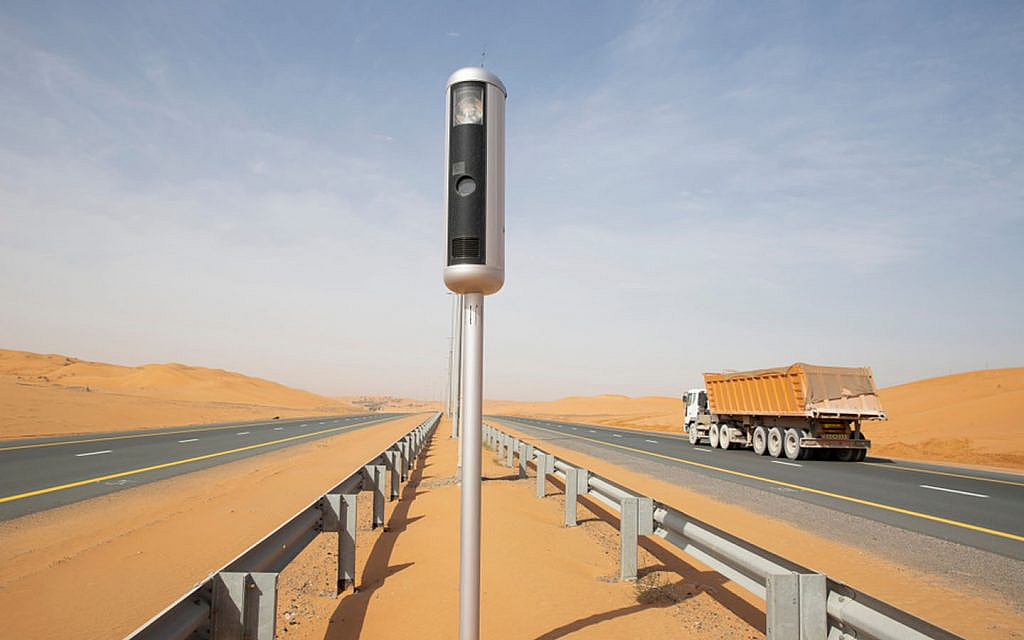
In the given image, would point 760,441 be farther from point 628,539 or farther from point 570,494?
point 628,539

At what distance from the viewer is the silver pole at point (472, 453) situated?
4.23m

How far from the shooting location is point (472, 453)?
4.34m

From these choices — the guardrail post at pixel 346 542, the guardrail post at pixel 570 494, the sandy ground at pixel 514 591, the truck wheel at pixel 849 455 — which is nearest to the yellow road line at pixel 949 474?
the truck wheel at pixel 849 455

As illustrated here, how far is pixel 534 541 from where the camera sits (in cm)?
851

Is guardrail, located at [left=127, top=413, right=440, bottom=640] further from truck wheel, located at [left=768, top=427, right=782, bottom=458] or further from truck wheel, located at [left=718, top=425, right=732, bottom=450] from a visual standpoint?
truck wheel, located at [left=718, top=425, right=732, bottom=450]

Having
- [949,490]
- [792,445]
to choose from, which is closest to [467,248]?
[949,490]

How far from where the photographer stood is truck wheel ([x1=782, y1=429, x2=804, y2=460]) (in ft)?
78.7

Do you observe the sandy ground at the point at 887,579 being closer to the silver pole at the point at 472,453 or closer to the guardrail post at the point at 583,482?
the guardrail post at the point at 583,482

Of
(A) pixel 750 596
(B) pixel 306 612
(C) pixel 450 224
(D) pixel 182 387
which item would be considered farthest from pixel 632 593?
(D) pixel 182 387

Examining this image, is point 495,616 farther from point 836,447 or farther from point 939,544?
point 836,447

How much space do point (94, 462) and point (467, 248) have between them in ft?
61.8

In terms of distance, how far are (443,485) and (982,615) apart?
990cm

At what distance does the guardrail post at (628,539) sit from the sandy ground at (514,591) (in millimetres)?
162

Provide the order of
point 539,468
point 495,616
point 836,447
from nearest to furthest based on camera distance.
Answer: point 495,616, point 539,468, point 836,447
